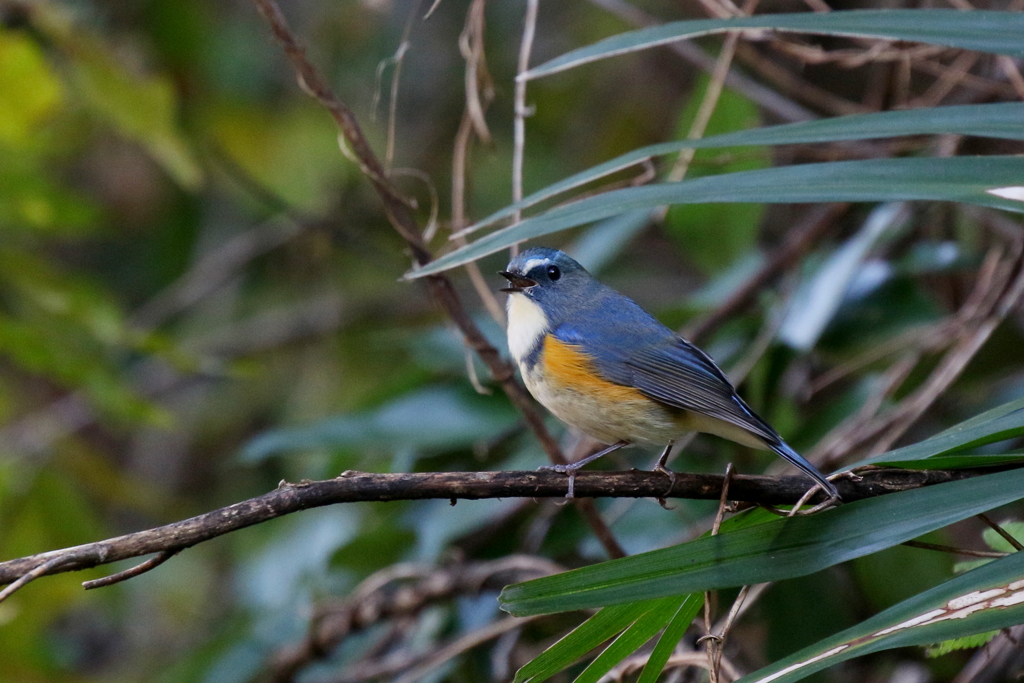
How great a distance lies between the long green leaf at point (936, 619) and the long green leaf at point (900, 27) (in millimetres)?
950

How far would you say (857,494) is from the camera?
5.57 feet

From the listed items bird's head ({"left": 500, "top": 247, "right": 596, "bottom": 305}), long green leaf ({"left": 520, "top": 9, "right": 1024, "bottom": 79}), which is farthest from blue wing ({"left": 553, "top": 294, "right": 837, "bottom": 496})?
long green leaf ({"left": 520, "top": 9, "right": 1024, "bottom": 79})

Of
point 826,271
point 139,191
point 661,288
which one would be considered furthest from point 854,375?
point 139,191

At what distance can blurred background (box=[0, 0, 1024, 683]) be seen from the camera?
11.0 feet

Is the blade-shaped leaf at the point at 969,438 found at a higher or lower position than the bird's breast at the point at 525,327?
lower

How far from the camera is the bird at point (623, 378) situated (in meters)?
2.42

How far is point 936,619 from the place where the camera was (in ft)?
4.99

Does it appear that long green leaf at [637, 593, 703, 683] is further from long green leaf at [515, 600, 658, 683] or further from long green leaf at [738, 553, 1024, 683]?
long green leaf at [738, 553, 1024, 683]

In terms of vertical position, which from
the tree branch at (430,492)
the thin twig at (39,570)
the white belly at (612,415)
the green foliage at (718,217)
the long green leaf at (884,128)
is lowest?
the tree branch at (430,492)

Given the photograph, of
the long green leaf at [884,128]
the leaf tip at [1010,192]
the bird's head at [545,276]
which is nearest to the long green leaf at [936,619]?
the leaf tip at [1010,192]

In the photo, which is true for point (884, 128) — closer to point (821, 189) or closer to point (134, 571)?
point (821, 189)

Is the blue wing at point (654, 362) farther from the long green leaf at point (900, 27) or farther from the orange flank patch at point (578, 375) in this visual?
the long green leaf at point (900, 27)

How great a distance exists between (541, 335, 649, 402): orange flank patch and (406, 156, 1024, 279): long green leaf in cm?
79

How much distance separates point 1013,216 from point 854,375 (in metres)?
0.93
